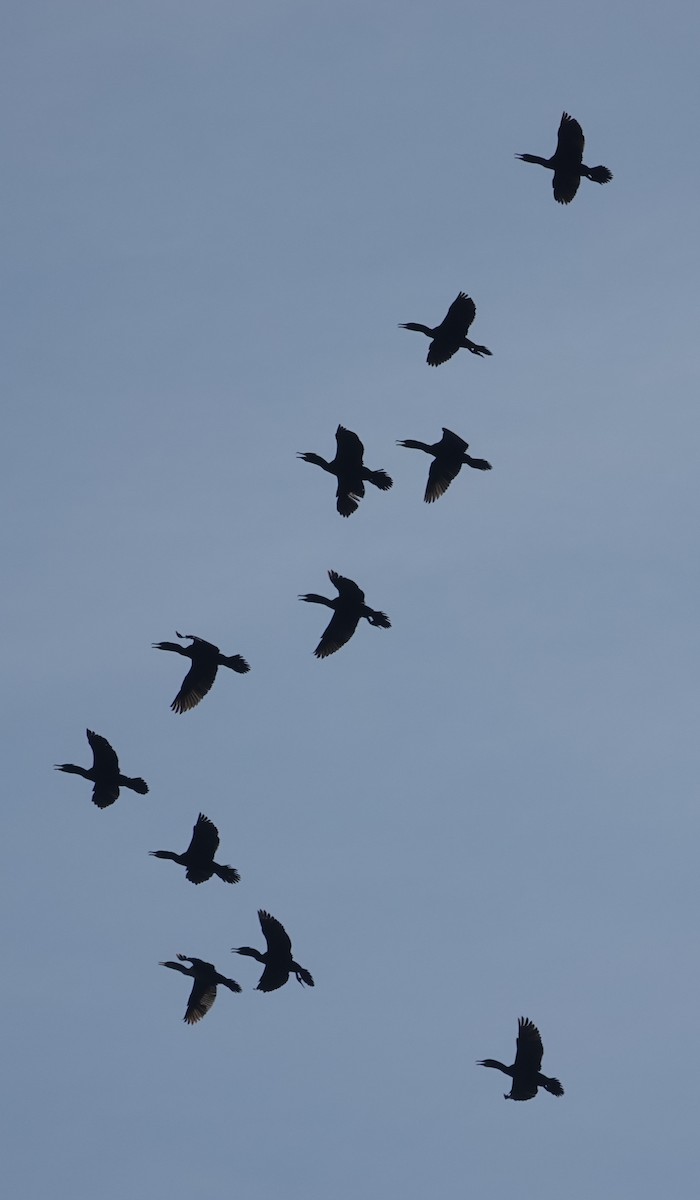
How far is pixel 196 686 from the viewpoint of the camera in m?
41.1

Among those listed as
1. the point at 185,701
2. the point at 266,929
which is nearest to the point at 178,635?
the point at 185,701

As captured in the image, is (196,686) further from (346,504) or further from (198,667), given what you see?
(346,504)

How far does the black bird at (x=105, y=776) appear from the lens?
41.0m

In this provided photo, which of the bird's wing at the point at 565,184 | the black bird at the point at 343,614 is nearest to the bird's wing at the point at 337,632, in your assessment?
the black bird at the point at 343,614

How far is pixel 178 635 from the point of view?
4059 cm

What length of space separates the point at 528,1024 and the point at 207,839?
636 cm

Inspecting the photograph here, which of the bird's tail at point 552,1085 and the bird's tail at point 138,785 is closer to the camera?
the bird's tail at point 552,1085

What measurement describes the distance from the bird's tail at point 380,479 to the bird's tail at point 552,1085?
33.3 ft

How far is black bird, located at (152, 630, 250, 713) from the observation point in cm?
4078

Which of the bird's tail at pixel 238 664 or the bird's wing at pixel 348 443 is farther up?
the bird's wing at pixel 348 443

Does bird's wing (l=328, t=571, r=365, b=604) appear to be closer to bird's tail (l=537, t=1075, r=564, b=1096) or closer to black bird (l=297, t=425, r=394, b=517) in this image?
black bird (l=297, t=425, r=394, b=517)

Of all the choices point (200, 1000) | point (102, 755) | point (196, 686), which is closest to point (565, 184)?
point (196, 686)

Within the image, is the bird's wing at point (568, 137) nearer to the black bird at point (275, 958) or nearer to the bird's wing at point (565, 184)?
the bird's wing at point (565, 184)

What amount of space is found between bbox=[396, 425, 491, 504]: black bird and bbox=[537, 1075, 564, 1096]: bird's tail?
10193 mm
